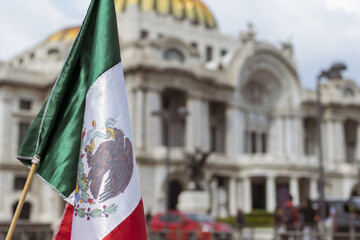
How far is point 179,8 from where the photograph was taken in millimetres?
54875

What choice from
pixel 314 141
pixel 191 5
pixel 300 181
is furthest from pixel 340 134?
pixel 191 5

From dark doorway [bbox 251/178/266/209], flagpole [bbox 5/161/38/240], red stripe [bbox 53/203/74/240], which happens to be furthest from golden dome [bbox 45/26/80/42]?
flagpole [bbox 5/161/38/240]

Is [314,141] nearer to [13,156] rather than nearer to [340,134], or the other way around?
[340,134]

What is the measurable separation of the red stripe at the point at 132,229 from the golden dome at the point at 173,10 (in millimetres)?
47977

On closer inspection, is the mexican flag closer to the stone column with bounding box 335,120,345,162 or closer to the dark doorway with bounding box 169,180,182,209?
the dark doorway with bounding box 169,180,182,209

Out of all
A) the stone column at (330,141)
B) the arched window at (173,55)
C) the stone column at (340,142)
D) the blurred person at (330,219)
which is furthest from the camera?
the stone column at (340,142)

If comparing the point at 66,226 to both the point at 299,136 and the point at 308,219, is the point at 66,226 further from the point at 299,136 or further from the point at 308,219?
the point at 299,136

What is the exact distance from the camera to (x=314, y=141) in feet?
181

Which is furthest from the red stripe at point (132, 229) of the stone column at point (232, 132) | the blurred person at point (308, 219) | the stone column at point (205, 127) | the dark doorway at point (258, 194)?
the dark doorway at point (258, 194)

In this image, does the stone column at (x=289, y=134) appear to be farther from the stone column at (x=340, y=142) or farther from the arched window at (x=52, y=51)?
the arched window at (x=52, y=51)

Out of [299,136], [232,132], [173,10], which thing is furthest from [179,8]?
[299,136]

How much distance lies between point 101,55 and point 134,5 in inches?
1819

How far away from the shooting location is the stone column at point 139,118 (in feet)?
129

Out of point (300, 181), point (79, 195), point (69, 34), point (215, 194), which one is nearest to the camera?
point (79, 195)
